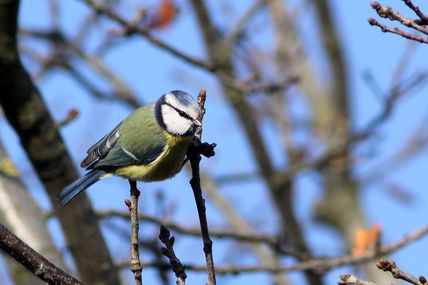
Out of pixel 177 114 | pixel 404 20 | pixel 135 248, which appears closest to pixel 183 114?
pixel 177 114

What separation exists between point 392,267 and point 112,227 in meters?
2.45

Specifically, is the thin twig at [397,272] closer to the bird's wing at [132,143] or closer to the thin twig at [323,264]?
the bird's wing at [132,143]

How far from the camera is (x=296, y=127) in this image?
7.38 metres

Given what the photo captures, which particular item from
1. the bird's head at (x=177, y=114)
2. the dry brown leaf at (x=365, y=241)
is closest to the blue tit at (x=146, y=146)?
the bird's head at (x=177, y=114)

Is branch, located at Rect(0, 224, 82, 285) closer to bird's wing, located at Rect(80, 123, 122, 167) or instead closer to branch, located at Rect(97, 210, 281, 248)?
bird's wing, located at Rect(80, 123, 122, 167)

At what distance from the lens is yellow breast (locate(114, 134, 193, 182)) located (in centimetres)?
298

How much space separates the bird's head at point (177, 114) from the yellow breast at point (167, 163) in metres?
0.04

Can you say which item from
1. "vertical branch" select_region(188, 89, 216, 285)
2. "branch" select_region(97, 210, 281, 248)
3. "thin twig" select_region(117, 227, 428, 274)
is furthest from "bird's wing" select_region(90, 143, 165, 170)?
"vertical branch" select_region(188, 89, 216, 285)

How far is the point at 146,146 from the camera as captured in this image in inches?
121

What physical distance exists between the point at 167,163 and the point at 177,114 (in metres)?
0.19

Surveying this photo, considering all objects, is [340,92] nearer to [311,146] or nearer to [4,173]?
[311,146]

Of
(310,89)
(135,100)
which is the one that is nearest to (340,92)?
(310,89)

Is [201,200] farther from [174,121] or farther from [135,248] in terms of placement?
[174,121]

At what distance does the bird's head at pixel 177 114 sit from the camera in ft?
9.18
